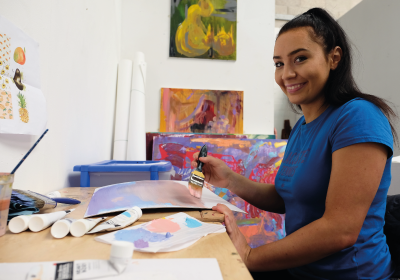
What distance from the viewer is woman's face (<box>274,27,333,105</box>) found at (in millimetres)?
829

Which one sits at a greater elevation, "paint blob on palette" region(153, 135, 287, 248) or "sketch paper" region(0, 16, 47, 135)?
"sketch paper" region(0, 16, 47, 135)

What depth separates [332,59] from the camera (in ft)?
2.79

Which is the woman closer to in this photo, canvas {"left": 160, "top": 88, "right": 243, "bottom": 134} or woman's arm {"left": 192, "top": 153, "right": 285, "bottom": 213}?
woman's arm {"left": 192, "top": 153, "right": 285, "bottom": 213}

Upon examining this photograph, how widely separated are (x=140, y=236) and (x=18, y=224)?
236mm

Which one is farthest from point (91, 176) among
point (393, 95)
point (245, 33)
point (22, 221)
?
point (393, 95)

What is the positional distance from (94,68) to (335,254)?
137cm

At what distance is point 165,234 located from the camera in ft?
1.66

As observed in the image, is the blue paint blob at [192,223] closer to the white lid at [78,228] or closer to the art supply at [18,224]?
the white lid at [78,228]

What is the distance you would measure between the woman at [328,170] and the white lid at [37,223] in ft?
1.32

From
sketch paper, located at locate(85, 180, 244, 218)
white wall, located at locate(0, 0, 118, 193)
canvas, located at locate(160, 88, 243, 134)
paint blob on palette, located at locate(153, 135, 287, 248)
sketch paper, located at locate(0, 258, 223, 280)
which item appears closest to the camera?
sketch paper, located at locate(0, 258, 223, 280)

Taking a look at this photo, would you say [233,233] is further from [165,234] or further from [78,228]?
[78,228]

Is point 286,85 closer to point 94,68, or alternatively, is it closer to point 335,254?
point 335,254

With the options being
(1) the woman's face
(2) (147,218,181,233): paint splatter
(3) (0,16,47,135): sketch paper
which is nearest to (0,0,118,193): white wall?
(3) (0,16,47,135): sketch paper

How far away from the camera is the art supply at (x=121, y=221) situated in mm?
519
